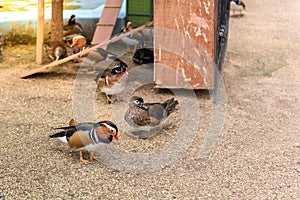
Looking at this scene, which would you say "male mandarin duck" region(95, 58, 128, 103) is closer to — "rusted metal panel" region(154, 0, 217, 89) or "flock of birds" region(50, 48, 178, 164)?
"flock of birds" region(50, 48, 178, 164)

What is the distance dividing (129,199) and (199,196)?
50cm

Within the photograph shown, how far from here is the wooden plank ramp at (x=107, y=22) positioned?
6.47 meters

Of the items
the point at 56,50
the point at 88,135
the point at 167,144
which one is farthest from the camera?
the point at 56,50

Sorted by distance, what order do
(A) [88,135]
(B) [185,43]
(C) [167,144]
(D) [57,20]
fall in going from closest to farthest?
(A) [88,135], (C) [167,144], (B) [185,43], (D) [57,20]

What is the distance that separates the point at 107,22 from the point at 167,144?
3044 millimetres

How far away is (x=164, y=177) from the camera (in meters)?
3.71

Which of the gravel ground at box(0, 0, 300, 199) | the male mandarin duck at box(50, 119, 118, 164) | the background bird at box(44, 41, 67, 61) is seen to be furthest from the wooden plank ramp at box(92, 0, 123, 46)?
the male mandarin duck at box(50, 119, 118, 164)

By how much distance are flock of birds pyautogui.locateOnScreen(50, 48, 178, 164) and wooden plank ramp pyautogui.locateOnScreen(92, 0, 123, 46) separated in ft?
2.49

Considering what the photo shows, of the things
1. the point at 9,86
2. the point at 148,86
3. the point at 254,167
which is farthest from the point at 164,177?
the point at 9,86

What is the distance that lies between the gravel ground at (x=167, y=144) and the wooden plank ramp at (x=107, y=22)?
552mm

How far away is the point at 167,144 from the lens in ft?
14.1

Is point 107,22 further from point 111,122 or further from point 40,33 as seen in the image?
point 111,122

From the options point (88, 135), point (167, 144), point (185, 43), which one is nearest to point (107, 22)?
point (185, 43)

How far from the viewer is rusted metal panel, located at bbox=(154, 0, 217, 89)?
5.20 meters
